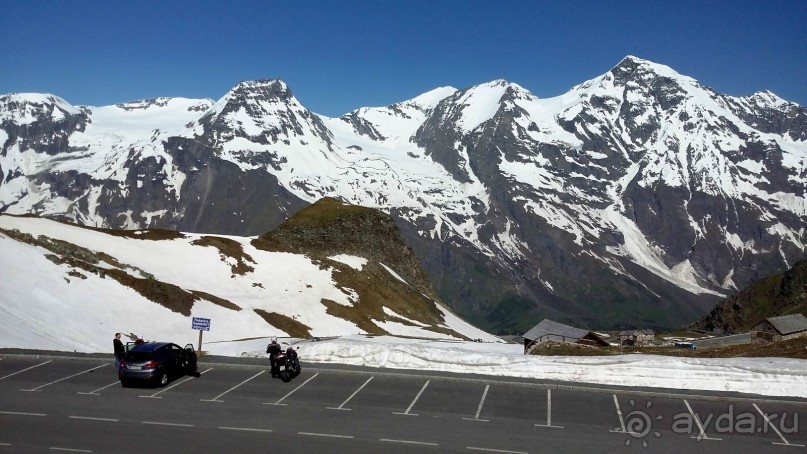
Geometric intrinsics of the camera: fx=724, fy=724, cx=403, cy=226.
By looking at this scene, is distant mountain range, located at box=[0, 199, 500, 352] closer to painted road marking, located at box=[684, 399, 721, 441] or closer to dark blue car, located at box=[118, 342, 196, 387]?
dark blue car, located at box=[118, 342, 196, 387]

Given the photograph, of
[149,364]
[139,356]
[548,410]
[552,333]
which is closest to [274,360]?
[149,364]

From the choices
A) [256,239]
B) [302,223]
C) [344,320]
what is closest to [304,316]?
[344,320]

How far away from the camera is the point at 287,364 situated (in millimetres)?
38312

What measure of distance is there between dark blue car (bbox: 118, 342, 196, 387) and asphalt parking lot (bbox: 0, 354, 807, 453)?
0.68 m

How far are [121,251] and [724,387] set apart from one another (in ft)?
278

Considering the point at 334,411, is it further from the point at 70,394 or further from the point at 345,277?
the point at 345,277

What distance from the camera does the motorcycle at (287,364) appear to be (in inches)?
1510

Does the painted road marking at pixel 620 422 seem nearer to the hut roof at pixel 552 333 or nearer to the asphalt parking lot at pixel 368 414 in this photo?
the asphalt parking lot at pixel 368 414

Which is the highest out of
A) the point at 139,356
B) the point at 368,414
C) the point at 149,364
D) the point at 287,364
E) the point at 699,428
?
the point at 139,356

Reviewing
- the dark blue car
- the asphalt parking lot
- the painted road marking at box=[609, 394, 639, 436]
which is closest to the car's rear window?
the dark blue car

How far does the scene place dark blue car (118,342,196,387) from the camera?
116ft

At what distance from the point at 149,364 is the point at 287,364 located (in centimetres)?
694

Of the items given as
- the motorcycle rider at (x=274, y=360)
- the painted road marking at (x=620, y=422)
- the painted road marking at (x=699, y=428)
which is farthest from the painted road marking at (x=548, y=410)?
the motorcycle rider at (x=274, y=360)

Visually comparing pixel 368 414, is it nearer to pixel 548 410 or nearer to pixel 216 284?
pixel 548 410
